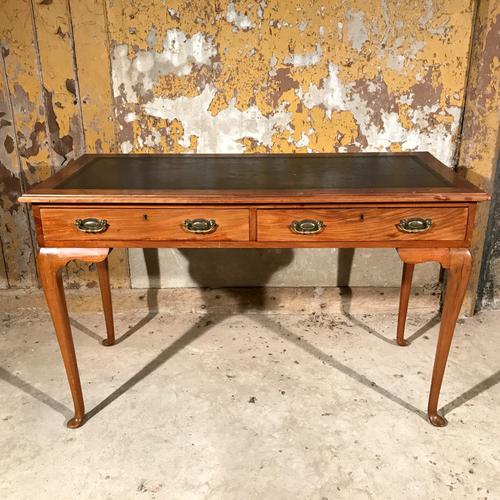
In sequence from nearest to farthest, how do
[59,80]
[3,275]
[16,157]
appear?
[59,80] → [16,157] → [3,275]

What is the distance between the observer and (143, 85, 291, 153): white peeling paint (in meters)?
2.64

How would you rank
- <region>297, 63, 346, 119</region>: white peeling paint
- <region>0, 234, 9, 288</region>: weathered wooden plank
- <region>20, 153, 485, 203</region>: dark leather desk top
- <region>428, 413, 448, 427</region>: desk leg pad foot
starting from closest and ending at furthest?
<region>20, 153, 485, 203</region>: dark leather desk top
<region>428, 413, 448, 427</region>: desk leg pad foot
<region>297, 63, 346, 119</region>: white peeling paint
<region>0, 234, 9, 288</region>: weathered wooden plank

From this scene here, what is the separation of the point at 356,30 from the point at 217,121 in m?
0.77

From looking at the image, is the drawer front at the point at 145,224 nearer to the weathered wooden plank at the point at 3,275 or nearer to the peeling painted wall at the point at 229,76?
the peeling painted wall at the point at 229,76

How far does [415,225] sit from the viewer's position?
193cm

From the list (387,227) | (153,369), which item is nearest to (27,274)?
(153,369)

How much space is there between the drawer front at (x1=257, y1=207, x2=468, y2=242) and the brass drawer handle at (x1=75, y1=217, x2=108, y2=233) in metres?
0.56

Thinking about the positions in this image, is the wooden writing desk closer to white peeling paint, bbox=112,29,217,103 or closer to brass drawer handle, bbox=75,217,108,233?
brass drawer handle, bbox=75,217,108,233

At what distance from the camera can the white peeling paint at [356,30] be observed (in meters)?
2.49

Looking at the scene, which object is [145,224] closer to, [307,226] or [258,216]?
[258,216]

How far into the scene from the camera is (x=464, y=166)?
2.70m

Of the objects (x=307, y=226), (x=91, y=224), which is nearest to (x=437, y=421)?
(x=307, y=226)

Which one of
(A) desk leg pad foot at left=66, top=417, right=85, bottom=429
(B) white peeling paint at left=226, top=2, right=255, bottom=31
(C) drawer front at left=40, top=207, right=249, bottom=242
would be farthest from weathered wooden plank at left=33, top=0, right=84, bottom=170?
(A) desk leg pad foot at left=66, top=417, right=85, bottom=429

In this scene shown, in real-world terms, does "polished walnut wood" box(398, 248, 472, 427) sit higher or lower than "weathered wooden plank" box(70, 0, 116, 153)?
lower
